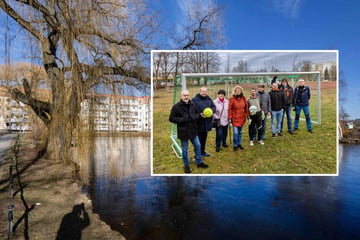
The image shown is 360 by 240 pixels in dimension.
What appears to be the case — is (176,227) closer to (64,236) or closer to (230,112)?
(64,236)

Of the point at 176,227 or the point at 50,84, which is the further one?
the point at 176,227

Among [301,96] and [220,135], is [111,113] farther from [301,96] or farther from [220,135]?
[301,96]

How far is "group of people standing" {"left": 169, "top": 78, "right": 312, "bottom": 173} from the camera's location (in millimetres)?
3816

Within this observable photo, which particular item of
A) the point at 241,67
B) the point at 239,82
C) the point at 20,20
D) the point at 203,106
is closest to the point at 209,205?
the point at 203,106

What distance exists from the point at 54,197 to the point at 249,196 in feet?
23.2

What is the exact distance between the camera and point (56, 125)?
17.9 ft

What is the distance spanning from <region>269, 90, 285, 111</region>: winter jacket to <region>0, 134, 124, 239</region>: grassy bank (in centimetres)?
474

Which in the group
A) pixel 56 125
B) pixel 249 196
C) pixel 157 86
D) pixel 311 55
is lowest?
pixel 249 196

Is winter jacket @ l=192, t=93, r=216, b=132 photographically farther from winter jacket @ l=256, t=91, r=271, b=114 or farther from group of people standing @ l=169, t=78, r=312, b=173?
winter jacket @ l=256, t=91, r=271, b=114

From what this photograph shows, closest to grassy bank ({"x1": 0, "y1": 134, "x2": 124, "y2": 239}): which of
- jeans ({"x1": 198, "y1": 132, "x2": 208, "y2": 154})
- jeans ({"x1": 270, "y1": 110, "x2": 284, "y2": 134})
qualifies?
jeans ({"x1": 198, "y1": 132, "x2": 208, "y2": 154})

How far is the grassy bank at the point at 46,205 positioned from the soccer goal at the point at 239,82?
355 cm

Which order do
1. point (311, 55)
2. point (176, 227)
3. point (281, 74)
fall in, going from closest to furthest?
point (311, 55)
point (281, 74)
point (176, 227)

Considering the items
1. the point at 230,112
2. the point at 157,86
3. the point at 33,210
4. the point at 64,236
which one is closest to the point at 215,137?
the point at 230,112

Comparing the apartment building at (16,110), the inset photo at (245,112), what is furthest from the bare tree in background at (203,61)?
the apartment building at (16,110)
